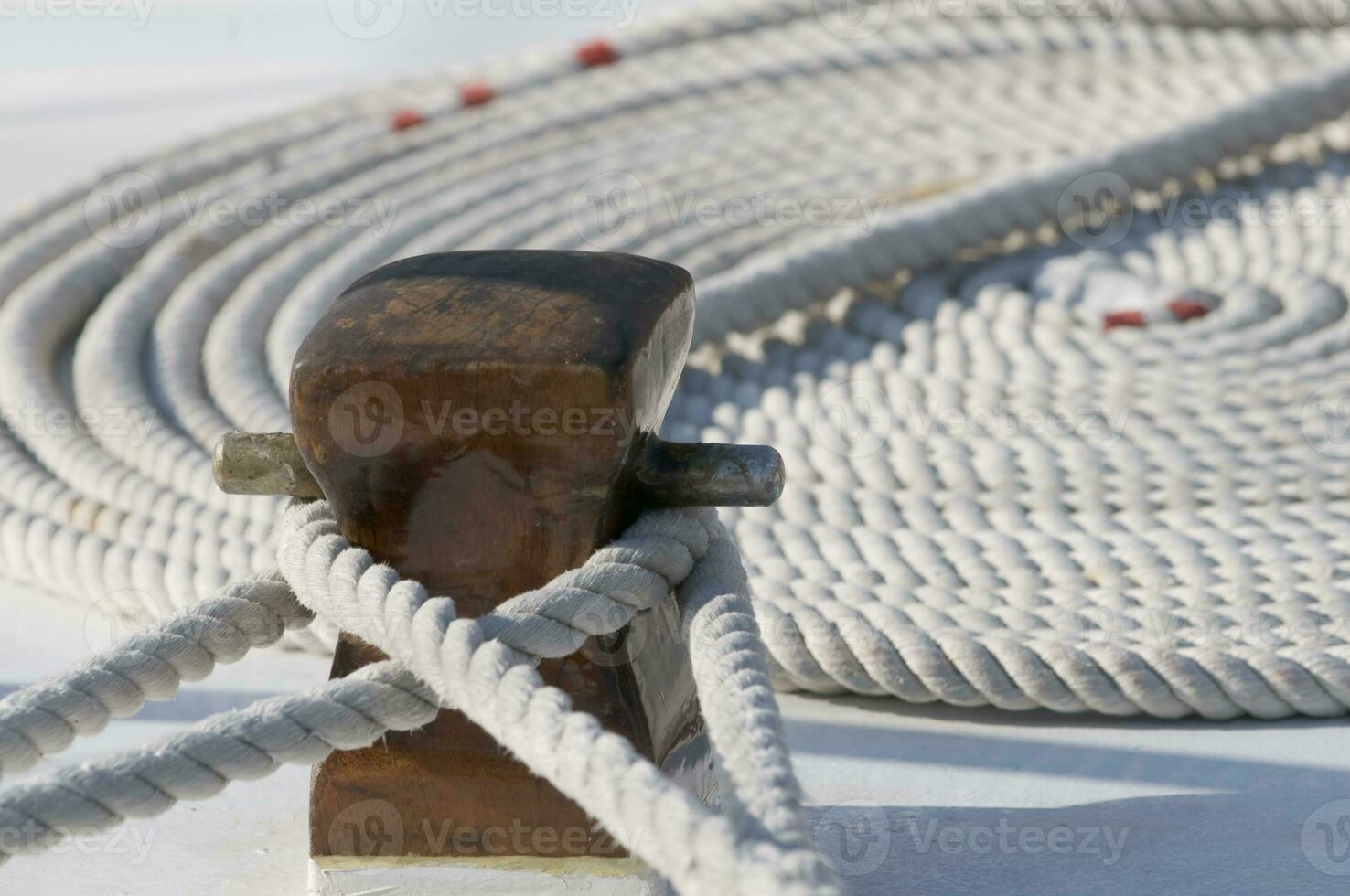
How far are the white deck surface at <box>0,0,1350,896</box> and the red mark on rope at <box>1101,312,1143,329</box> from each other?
652mm

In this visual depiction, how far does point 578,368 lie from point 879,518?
0.64m

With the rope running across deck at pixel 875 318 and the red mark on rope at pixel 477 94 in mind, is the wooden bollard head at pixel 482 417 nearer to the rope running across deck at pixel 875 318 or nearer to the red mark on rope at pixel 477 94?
the rope running across deck at pixel 875 318

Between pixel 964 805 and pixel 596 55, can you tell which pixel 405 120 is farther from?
pixel 964 805

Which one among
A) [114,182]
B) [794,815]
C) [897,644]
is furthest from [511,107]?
[794,815]

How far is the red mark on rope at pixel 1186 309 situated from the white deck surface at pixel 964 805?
0.67m

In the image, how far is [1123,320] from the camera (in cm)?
175

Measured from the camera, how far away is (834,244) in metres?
1.88

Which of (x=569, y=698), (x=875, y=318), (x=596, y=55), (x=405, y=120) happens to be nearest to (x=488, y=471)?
(x=569, y=698)

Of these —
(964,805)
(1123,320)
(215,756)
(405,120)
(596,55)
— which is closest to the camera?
(215,756)

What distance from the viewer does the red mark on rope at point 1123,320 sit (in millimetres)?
1747

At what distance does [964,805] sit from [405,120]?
1691mm

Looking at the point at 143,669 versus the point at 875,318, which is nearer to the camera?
the point at 143,669

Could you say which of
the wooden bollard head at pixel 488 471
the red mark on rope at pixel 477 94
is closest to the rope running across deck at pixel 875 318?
the red mark on rope at pixel 477 94

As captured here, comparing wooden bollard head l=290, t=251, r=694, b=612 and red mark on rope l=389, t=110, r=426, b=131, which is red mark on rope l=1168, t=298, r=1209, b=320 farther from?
red mark on rope l=389, t=110, r=426, b=131
